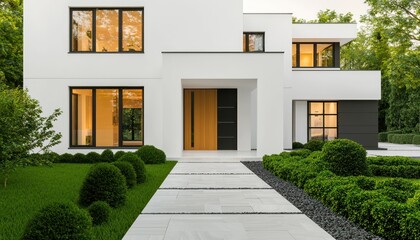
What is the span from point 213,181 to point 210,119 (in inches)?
410

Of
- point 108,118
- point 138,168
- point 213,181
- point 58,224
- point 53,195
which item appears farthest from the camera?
point 108,118

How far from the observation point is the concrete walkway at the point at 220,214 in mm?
5703

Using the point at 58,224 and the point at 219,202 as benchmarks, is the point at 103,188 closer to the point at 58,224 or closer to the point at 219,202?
the point at 219,202

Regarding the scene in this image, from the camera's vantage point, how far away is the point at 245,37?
22.8m

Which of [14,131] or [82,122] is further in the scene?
[82,122]

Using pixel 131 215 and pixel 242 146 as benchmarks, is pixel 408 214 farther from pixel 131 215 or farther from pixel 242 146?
pixel 242 146

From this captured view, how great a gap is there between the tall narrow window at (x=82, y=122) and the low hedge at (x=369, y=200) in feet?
33.6

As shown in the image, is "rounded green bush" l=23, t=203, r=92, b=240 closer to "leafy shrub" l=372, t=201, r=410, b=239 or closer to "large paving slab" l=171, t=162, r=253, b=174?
"leafy shrub" l=372, t=201, r=410, b=239

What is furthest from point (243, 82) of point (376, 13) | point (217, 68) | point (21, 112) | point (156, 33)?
point (376, 13)

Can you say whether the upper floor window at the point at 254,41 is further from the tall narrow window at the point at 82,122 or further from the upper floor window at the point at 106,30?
the tall narrow window at the point at 82,122

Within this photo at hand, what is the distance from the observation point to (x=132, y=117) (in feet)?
59.6

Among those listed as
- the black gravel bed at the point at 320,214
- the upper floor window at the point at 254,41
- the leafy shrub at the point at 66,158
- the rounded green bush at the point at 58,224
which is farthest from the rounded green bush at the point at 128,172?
the upper floor window at the point at 254,41

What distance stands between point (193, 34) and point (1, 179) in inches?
397

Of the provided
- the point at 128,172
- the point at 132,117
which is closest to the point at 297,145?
the point at 132,117
